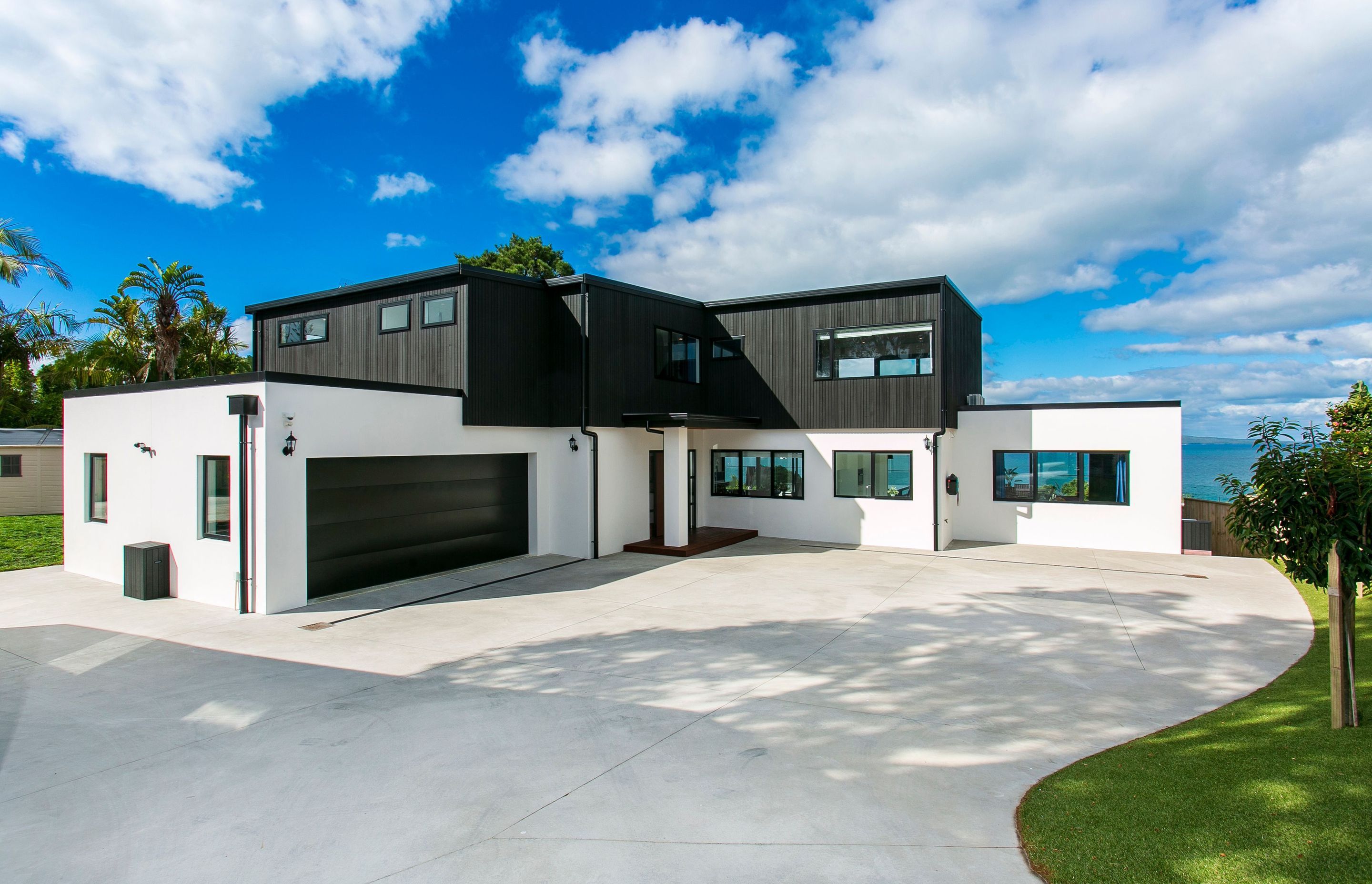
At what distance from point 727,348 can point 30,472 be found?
22212 mm

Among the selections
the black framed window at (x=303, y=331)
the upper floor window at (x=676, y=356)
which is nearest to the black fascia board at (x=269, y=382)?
the black framed window at (x=303, y=331)

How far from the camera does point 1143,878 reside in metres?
2.90

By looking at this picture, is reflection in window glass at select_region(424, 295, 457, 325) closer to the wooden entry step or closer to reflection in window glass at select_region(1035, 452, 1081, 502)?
the wooden entry step

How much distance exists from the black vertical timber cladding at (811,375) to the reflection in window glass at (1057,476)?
10.1ft

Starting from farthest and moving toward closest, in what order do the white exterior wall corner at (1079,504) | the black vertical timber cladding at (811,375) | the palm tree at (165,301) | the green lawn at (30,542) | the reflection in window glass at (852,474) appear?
the palm tree at (165,301) < the reflection in window glass at (852,474) < the black vertical timber cladding at (811,375) < the white exterior wall corner at (1079,504) < the green lawn at (30,542)

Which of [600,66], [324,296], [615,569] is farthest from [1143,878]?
[324,296]

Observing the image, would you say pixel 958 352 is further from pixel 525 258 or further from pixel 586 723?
pixel 525 258

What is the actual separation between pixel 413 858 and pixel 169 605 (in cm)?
847

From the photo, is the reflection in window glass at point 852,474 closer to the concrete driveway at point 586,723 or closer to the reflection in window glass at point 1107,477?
the reflection in window glass at point 1107,477

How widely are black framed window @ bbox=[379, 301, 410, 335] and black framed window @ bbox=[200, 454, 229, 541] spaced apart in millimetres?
4377

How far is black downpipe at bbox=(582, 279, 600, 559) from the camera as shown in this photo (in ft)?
42.4

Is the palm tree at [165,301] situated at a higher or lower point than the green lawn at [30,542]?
higher

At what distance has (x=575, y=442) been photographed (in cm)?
1336

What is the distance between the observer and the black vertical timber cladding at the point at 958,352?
1412 cm
